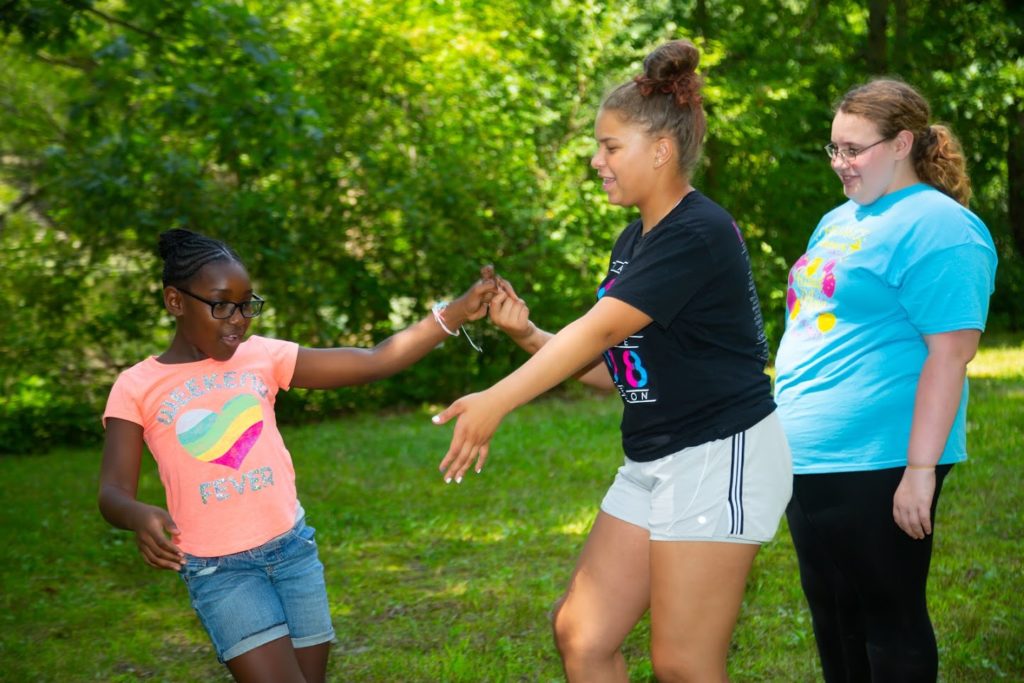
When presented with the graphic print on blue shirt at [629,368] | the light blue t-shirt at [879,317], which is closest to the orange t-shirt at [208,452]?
the graphic print on blue shirt at [629,368]

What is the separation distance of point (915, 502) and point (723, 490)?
2.10 ft

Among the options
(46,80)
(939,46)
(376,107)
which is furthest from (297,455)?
(939,46)

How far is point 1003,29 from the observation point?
643 inches

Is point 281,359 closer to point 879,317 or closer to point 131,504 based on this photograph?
point 131,504

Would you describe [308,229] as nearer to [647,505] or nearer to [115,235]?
[115,235]

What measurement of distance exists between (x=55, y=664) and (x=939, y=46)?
15.4 meters

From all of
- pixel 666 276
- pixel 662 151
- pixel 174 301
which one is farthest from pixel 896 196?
pixel 174 301

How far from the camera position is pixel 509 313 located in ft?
12.2

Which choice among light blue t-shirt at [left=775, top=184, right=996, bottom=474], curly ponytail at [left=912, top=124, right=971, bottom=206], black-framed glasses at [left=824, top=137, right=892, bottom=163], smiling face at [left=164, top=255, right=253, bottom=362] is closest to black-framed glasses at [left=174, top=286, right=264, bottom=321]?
smiling face at [left=164, top=255, right=253, bottom=362]

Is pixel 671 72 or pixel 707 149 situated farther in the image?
pixel 707 149

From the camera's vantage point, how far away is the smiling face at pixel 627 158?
307 centimetres

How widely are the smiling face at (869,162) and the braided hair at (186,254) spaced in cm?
186

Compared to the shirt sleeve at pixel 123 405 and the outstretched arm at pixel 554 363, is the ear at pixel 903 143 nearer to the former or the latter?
the outstretched arm at pixel 554 363

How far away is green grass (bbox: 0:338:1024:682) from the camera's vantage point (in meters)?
5.07
